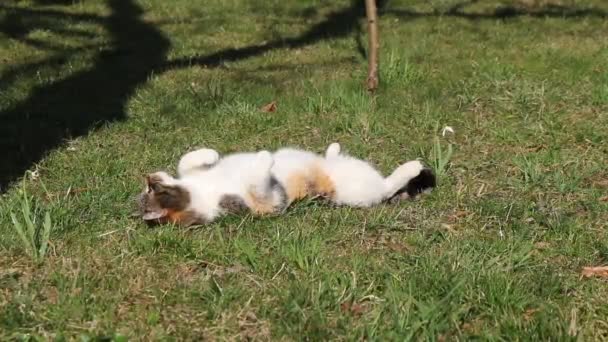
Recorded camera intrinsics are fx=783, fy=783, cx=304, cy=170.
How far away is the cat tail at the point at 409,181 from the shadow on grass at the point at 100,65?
226 cm

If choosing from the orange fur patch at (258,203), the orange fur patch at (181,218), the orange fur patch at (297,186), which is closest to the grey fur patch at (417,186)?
the orange fur patch at (297,186)

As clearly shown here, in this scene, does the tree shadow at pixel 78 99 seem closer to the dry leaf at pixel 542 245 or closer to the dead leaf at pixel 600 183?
the dry leaf at pixel 542 245

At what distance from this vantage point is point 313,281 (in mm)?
3264

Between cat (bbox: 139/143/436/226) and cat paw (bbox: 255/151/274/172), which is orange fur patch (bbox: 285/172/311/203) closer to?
cat (bbox: 139/143/436/226)

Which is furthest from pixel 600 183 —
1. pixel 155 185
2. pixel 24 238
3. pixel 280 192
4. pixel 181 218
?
pixel 24 238

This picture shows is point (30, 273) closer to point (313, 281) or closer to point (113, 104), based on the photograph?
point (313, 281)

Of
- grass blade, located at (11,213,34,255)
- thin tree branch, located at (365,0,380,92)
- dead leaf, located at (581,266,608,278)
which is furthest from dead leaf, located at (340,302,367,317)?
thin tree branch, located at (365,0,380,92)

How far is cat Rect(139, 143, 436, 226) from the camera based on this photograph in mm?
4008

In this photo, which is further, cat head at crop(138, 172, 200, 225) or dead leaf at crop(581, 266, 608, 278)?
cat head at crop(138, 172, 200, 225)

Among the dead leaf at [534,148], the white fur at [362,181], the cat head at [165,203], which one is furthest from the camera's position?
the dead leaf at [534,148]

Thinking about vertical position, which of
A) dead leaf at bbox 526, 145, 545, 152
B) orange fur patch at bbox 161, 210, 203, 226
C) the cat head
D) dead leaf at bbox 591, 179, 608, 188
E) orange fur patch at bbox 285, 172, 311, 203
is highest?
the cat head

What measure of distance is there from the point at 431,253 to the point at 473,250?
22 centimetres

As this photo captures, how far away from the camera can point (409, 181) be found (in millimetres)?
4531

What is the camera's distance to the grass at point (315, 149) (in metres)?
3.05
